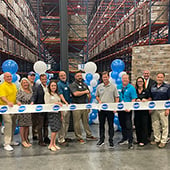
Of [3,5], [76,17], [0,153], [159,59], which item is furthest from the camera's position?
[76,17]

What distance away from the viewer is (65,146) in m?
3.90

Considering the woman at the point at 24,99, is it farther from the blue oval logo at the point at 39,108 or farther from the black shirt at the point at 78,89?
the black shirt at the point at 78,89

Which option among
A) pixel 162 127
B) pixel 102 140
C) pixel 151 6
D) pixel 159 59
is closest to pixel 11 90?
pixel 102 140

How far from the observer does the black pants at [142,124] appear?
12.5 feet

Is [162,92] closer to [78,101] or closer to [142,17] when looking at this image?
[78,101]

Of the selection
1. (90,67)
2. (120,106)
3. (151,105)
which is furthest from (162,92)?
(90,67)

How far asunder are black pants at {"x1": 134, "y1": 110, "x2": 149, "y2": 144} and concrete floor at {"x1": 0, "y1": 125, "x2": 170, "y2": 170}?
0.20 m

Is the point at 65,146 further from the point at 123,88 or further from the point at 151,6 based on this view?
the point at 151,6

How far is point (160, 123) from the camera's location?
3941 millimetres

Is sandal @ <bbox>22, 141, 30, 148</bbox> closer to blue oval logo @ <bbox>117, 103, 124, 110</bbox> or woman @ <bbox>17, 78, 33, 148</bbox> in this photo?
woman @ <bbox>17, 78, 33, 148</bbox>

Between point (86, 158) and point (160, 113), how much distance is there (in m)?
1.85

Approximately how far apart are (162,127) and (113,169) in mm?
1622

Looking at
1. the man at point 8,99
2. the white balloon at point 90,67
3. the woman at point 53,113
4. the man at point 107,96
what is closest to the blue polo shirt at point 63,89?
the woman at point 53,113

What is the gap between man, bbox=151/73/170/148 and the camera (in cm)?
368
